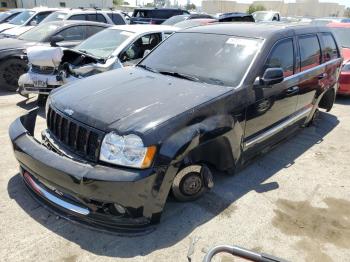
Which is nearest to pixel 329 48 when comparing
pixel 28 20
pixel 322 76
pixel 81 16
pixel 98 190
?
pixel 322 76

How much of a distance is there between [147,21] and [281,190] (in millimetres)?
13309

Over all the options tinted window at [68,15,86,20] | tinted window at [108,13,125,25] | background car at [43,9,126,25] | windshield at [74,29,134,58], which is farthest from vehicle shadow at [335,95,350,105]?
tinted window at [68,15,86,20]

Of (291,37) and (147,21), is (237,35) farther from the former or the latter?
(147,21)

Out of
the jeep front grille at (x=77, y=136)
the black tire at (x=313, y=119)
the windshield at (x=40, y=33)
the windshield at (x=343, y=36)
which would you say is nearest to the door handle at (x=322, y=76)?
the black tire at (x=313, y=119)

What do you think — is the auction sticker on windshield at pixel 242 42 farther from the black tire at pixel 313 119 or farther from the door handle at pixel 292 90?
the black tire at pixel 313 119

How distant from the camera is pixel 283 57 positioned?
13.4 feet

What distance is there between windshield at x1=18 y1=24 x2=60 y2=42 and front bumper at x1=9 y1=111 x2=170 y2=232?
5772mm

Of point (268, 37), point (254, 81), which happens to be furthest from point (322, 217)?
point (268, 37)

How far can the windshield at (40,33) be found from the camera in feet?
26.0

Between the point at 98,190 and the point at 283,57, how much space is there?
281 cm

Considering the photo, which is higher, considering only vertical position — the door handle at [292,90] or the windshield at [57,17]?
the windshield at [57,17]

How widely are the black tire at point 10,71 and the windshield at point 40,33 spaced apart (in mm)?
801

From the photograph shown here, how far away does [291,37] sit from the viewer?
4.25 meters

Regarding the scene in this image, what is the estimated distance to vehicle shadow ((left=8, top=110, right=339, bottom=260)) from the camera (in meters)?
2.78
